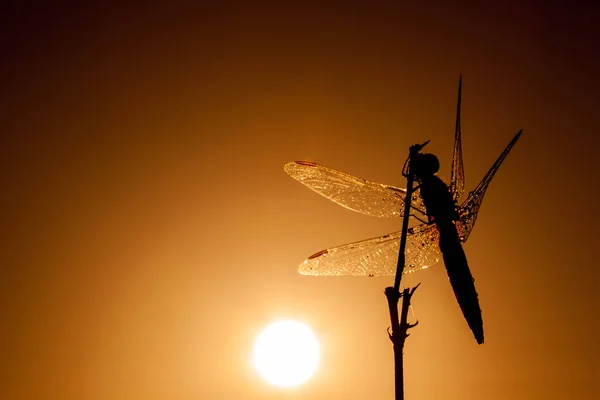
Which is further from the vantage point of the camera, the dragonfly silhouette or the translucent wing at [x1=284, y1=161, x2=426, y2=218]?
the translucent wing at [x1=284, y1=161, x2=426, y2=218]

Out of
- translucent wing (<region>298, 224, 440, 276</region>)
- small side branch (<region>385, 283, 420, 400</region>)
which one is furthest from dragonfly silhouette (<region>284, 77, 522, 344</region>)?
small side branch (<region>385, 283, 420, 400</region>)

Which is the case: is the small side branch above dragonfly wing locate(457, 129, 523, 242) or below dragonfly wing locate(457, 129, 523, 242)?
below

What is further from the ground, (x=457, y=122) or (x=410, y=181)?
(x=457, y=122)

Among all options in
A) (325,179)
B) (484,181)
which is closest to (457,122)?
(484,181)

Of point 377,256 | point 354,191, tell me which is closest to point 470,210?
point 377,256

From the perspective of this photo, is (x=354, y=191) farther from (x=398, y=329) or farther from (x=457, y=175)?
(x=398, y=329)

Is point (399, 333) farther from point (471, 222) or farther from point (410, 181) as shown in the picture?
point (471, 222)

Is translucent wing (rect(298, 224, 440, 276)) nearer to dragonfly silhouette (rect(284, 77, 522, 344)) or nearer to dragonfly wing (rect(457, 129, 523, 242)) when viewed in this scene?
dragonfly silhouette (rect(284, 77, 522, 344))
